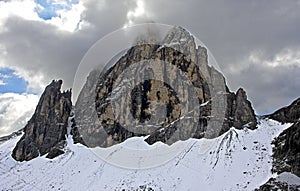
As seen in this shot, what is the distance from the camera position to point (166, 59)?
116312 millimetres

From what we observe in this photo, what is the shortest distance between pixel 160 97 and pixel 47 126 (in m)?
39.1

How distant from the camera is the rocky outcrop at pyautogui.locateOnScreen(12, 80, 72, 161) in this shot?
4825 inches

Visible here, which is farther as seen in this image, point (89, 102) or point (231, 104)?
point (89, 102)

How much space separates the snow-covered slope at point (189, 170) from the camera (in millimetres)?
72438

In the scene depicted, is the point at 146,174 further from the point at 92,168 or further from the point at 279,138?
the point at 279,138

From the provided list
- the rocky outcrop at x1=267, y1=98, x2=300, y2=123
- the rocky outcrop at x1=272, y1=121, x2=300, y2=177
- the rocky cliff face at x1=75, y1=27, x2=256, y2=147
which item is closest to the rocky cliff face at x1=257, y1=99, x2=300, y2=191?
the rocky outcrop at x1=272, y1=121, x2=300, y2=177

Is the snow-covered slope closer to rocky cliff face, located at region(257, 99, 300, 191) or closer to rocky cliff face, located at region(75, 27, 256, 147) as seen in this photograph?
rocky cliff face, located at region(257, 99, 300, 191)

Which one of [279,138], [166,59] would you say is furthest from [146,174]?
[166,59]

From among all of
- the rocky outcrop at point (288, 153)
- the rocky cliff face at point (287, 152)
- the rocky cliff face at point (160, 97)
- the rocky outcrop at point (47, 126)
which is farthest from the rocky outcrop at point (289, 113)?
the rocky outcrop at point (47, 126)

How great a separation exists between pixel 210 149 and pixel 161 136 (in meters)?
16.2

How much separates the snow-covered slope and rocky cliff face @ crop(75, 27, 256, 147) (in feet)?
23.6

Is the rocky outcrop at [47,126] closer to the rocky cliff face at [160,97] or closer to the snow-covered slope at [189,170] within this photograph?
the rocky cliff face at [160,97]

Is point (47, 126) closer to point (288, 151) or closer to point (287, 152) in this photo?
point (287, 152)

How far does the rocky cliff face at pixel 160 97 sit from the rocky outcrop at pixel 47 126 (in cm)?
811
